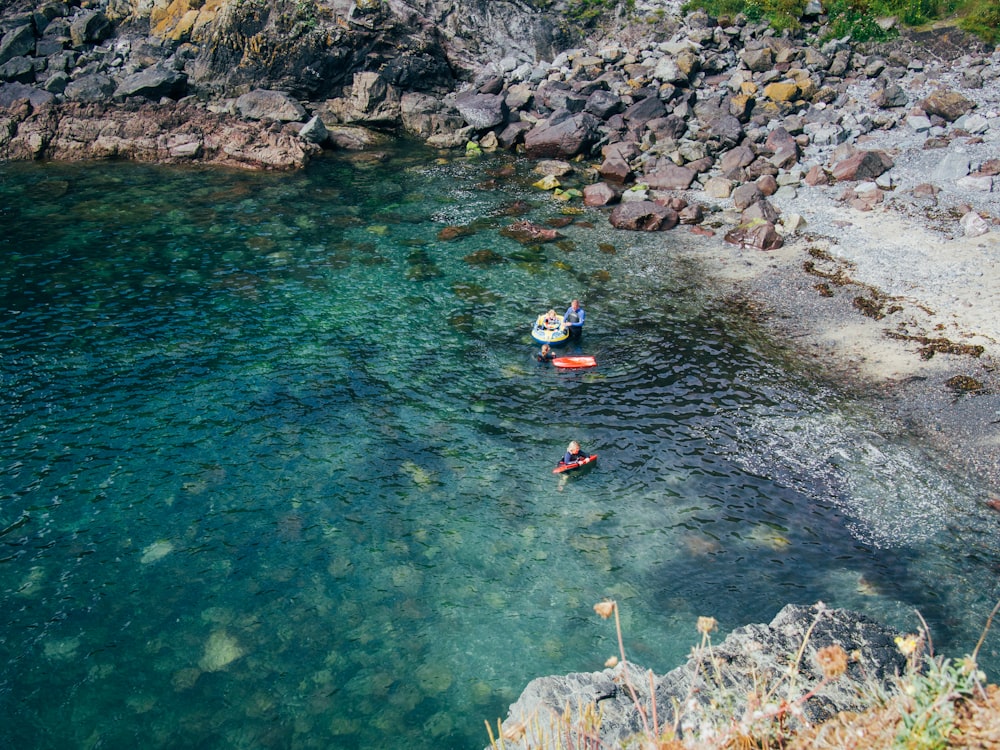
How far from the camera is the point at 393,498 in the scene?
1795 centimetres

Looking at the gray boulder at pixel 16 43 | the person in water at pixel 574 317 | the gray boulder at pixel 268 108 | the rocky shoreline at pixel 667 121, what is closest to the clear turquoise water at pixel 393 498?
the person in water at pixel 574 317

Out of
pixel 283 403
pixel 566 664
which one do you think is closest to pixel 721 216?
pixel 283 403

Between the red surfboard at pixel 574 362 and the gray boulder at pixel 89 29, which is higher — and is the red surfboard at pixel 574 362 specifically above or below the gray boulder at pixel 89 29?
below

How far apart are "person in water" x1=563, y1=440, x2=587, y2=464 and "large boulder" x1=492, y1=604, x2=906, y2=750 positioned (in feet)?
23.3

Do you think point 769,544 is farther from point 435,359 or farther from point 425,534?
point 435,359

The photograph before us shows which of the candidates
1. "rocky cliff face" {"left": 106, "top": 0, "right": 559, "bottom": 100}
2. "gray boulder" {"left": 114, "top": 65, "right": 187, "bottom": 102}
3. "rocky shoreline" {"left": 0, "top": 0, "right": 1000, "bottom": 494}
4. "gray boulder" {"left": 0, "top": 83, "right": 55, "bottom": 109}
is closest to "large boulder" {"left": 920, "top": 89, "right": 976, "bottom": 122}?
"rocky shoreline" {"left": 0, "top": 0, "right": 1000, "bottom": 494}

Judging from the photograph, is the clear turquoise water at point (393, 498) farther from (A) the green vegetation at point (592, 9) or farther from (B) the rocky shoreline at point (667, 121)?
(A) the green vegetation at point (592, 9)

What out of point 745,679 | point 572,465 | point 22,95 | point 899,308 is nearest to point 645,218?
point 899,308

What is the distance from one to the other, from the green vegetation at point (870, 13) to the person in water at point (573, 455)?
43703mm

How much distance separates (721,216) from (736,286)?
7.28 m

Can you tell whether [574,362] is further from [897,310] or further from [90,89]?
[90,89]

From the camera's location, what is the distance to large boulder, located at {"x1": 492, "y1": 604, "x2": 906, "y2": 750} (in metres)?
9.59

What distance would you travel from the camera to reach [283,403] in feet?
70.5

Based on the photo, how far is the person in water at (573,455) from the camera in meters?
18.6
